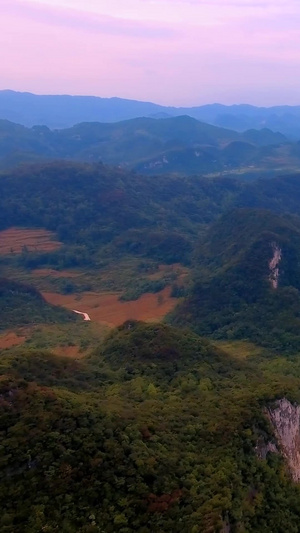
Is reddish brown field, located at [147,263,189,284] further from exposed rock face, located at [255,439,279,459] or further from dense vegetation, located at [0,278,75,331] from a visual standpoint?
exposed rock face, located at [255,439,279,459]

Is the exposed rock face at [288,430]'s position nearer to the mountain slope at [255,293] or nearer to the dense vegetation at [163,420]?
the dense vegetation at [163,420]

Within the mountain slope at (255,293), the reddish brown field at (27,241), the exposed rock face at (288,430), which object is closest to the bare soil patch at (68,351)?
the mountain slope at (255,293)

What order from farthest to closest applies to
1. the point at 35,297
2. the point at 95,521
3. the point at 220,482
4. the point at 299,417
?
the point at 35,297 → the point at 299,417 → the point at 220,482 → the point at 95,521

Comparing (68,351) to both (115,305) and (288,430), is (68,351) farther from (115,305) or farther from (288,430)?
(288,430)

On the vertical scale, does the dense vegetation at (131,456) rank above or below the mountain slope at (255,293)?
above

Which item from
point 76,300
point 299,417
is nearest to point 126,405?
point 299,417

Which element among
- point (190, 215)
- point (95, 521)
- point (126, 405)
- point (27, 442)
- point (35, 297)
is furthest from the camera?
point (190, 215)

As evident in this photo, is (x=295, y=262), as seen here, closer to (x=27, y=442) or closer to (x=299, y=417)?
(x=299, y=417)
